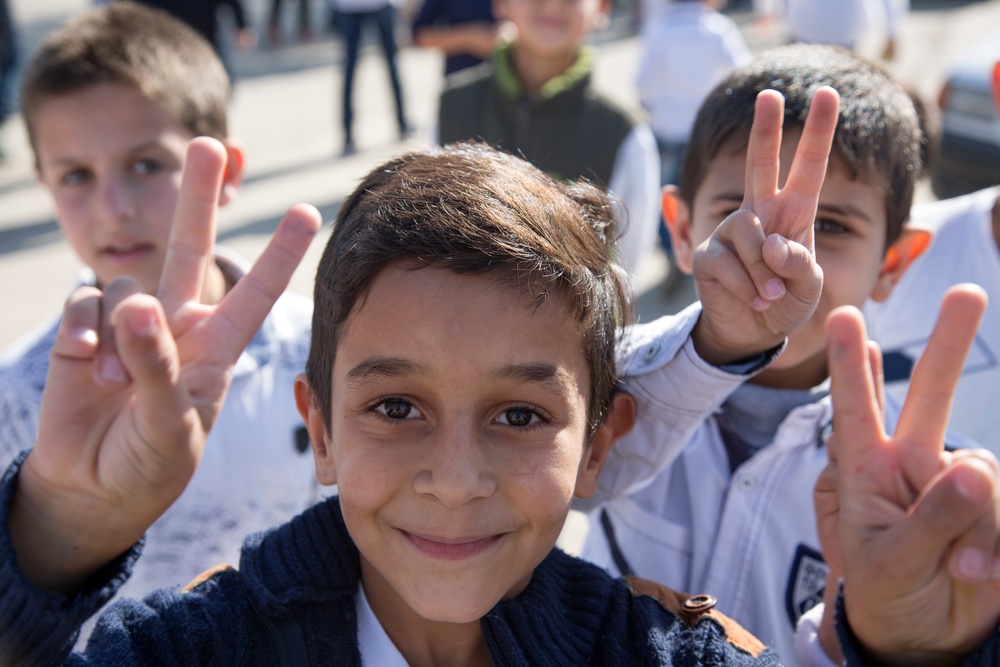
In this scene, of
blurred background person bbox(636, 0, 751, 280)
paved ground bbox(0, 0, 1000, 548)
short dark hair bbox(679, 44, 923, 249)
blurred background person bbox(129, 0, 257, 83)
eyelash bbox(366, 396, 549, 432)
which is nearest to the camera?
eyelash bbox(366, 396, 549, 432)

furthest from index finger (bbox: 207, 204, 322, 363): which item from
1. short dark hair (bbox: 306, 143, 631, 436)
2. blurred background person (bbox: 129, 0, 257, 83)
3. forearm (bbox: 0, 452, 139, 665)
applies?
blurred background person (bbox: 129, 0, 257, 83)

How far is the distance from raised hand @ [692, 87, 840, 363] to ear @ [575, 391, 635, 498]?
0.29m

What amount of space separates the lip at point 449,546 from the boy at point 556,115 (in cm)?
217

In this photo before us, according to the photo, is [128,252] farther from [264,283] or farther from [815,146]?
[815,146]

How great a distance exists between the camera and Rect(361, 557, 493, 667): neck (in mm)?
1533

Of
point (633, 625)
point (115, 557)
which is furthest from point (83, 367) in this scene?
point (633, 625)

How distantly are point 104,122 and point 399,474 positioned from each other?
139 cm

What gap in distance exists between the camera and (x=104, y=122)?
236 cm

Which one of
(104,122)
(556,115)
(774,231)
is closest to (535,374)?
(774,231)

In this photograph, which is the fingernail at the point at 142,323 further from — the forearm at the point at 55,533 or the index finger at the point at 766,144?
the index finger at the point at 766,144

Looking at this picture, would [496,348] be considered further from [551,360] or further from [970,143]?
[970,143]

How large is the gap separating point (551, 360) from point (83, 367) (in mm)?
654

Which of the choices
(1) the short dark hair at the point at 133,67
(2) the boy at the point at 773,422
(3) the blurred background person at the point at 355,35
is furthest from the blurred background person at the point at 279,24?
(2) the boy at the point at 773,422

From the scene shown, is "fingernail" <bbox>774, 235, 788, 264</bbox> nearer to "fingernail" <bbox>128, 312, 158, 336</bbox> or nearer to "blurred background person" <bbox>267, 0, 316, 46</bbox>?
"fingernail" <bbox>128, 312, 158, 336</bbox>
